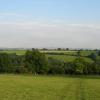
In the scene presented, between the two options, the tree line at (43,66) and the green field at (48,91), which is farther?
the tree line at (43,66)

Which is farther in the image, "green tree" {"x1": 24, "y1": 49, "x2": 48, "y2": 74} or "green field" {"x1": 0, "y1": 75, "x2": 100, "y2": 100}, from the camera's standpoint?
"green tree" {"x1": 24, "y1": 49, "x2": 48, "y2": 74}

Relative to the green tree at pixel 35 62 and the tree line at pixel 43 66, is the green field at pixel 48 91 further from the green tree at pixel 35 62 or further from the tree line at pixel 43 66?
the green tree at pixel 35 62

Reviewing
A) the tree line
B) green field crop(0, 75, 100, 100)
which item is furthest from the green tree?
green field crop(0, 75, 100, 100)

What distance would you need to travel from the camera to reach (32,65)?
121938 mm

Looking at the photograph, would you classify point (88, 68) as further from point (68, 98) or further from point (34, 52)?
point (68, 98)

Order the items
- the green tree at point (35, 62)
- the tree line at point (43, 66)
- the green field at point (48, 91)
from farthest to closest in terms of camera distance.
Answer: the green tree at point (35, 62)
the tree line at point (43, 66)
the green field at point (48, 91)

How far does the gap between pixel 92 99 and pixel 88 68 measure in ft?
292

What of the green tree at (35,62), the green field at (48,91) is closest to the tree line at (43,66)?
the green tree at (35,62)

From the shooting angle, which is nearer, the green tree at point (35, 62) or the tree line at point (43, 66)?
the tree line at point (43, 66)

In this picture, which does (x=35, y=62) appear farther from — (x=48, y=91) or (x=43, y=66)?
(x=48, y=91)

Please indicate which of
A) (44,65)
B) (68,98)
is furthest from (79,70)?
(68,98)

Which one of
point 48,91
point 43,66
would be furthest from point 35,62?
point 48,91

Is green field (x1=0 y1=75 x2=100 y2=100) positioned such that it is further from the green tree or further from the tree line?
the green tree

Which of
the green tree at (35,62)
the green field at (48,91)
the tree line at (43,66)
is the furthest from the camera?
the green tree at (35,62)
